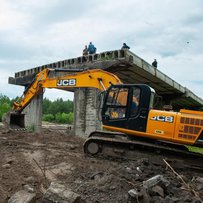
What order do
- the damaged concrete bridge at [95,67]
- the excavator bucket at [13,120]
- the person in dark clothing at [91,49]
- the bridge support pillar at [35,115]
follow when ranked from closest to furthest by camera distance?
the damaged concrete bridge at [95,67], the excavator bucket at [13,120], the person in dark clothing at [91,49], the bridge support pillar at [35,115]

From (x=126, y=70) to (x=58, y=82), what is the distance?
12.0 feet

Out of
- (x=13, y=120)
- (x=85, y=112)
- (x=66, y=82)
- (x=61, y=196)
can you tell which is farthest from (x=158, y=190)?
(x=13, y=120)

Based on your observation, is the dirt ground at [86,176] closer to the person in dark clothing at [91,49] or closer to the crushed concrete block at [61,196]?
the crushed concrete block at [61,196]

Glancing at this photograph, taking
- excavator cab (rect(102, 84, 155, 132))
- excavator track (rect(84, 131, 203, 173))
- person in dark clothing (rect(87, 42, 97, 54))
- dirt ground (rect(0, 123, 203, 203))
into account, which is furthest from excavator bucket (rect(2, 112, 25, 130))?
excavator cab (rect(102, 84, 155, 132))

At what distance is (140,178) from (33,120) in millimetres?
11586

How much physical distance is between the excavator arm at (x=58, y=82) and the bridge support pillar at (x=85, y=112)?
1.56 metres

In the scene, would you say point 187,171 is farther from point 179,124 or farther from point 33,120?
point 33,120

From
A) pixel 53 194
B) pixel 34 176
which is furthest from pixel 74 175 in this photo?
pixel 53 194

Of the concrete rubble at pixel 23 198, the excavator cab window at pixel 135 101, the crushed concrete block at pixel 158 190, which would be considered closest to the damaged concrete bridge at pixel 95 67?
the excavator cab window at pixel 135 101

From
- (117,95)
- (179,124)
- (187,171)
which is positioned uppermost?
(117,95)

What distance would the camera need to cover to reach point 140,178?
6.27m

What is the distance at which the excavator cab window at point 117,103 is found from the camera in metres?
8.43

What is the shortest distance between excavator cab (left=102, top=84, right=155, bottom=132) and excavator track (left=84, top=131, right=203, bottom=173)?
20.3 inches

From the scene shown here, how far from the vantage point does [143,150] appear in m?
8.52
